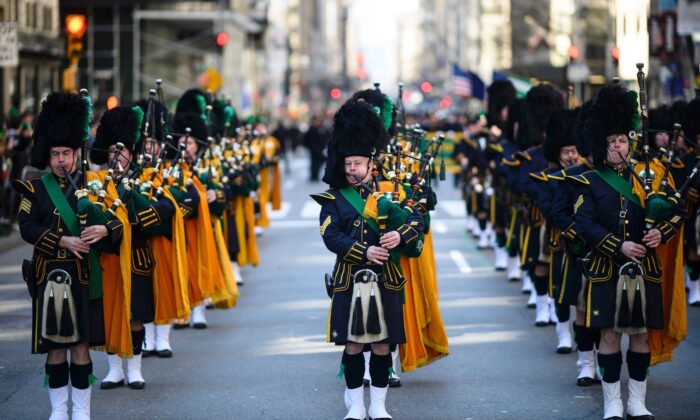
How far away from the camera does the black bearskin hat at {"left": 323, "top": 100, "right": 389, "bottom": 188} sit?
8.20m

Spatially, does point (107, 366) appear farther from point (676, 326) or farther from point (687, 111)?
point (687, 111)

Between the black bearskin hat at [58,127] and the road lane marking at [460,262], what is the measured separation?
9626mm

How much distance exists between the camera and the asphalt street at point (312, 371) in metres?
8.98

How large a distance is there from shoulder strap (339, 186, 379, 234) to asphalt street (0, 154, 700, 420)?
1403mm

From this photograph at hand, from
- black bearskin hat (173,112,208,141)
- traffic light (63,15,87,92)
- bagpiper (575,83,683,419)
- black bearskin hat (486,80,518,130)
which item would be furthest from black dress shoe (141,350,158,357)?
traffic light (63,15,87,92)

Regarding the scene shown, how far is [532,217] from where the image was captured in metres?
12.5

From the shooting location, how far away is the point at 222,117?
1595 centimetres

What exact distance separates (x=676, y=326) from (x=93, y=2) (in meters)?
44.7

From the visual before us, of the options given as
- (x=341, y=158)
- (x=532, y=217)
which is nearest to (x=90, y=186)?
(x=341, y=158)

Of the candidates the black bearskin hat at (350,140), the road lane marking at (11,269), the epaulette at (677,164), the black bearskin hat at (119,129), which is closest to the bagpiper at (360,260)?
the black bearskin hat at (350,140)

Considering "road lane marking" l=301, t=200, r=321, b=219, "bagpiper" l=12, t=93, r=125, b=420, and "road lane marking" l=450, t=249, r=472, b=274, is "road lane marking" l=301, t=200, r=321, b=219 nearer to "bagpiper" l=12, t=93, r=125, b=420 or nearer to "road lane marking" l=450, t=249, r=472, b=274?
"road lane marking" l=450, t=249, r=472, b=274

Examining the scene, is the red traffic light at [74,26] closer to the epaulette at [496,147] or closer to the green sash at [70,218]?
the epaulette at [496,147]

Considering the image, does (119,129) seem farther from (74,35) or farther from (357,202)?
(74,35)

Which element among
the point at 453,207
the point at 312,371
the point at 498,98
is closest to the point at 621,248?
the point at 312,371
